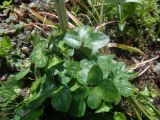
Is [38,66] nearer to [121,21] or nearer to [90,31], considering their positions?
[90,31]

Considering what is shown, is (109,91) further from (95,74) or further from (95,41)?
(95,41)

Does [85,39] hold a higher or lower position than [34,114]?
higher

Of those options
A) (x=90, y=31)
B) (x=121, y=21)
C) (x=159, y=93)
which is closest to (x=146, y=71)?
(x=159, y=93)

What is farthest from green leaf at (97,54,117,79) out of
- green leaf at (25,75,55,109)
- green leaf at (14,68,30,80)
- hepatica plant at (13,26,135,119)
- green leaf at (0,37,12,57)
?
green leaf at (0,37,12,57)

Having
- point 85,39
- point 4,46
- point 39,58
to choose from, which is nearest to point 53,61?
point 39,58

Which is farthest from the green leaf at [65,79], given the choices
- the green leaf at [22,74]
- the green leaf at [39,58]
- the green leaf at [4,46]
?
the green leaf at [4,46]
